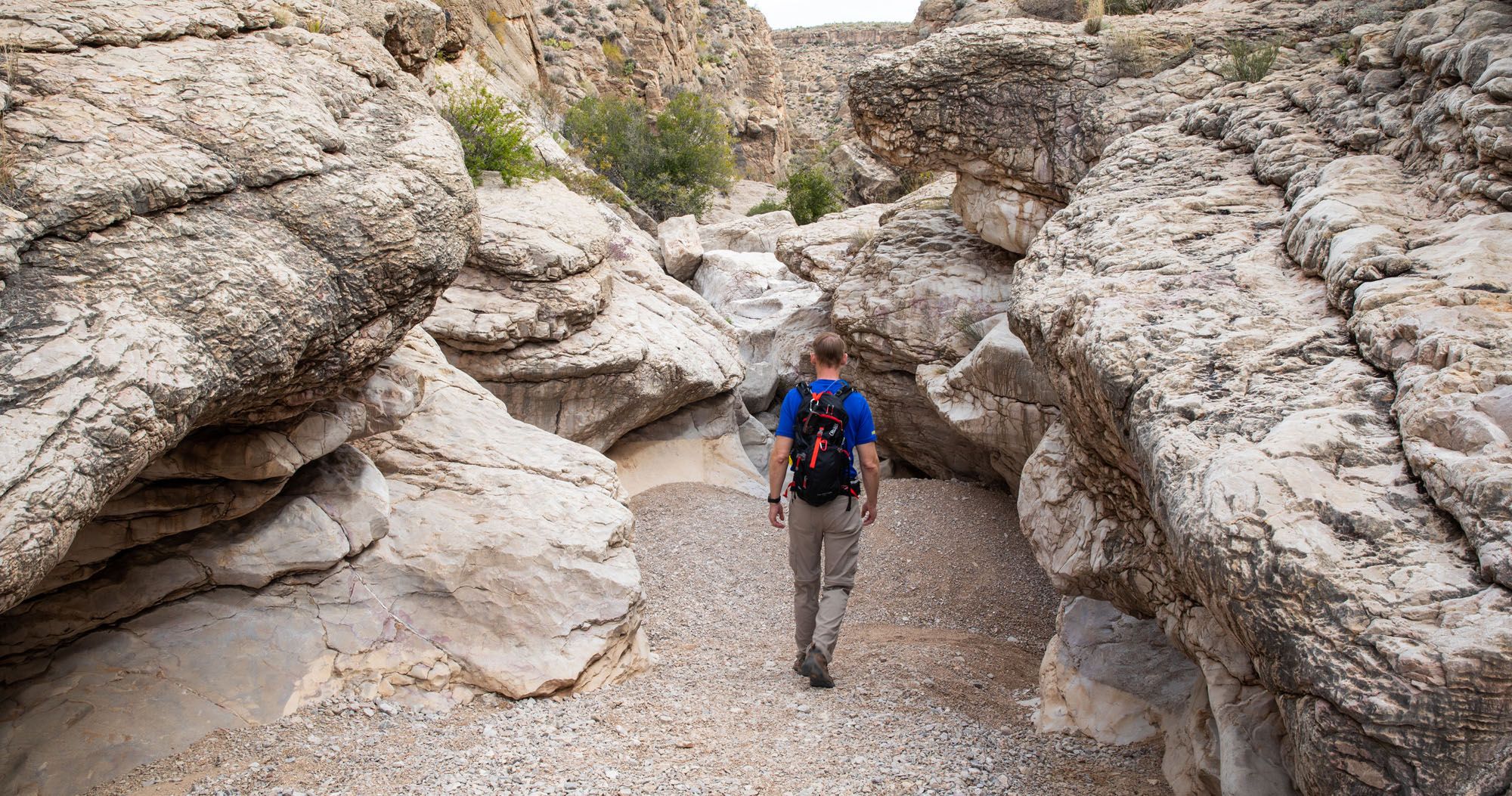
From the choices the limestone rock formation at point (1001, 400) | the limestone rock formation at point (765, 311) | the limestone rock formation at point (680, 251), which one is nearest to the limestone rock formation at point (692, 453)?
the limestone rock formation at point (765, 311)

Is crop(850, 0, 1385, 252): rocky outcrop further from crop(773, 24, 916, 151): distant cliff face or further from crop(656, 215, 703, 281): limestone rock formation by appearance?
crop(773, 24, 916, 151): distant cliff face

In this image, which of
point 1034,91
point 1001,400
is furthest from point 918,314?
point 1034,91

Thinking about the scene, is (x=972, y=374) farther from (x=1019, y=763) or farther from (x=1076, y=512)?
(x=1019, y=763)

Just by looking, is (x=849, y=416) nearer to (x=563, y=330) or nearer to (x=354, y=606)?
(x=354, y=606)

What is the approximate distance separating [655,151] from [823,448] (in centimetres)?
1882

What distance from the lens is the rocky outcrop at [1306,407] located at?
8.14 ft

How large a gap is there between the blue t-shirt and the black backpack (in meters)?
0.03

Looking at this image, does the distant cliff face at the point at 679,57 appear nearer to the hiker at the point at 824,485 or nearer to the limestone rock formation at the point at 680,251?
the limestone rock formation at the point at 680,251

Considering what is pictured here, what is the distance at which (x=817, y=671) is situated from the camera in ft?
17.5

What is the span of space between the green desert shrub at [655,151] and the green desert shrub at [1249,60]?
14406 mm

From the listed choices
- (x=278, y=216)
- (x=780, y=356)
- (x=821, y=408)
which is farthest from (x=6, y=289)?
(x=780, y=356)

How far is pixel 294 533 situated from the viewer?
519 centimetres

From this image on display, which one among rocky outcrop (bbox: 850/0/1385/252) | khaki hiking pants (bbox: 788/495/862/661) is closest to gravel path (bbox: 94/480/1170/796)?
khaki hiking pants (bbox: 788/495/862/661)

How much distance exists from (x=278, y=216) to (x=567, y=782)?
289 centimetres
